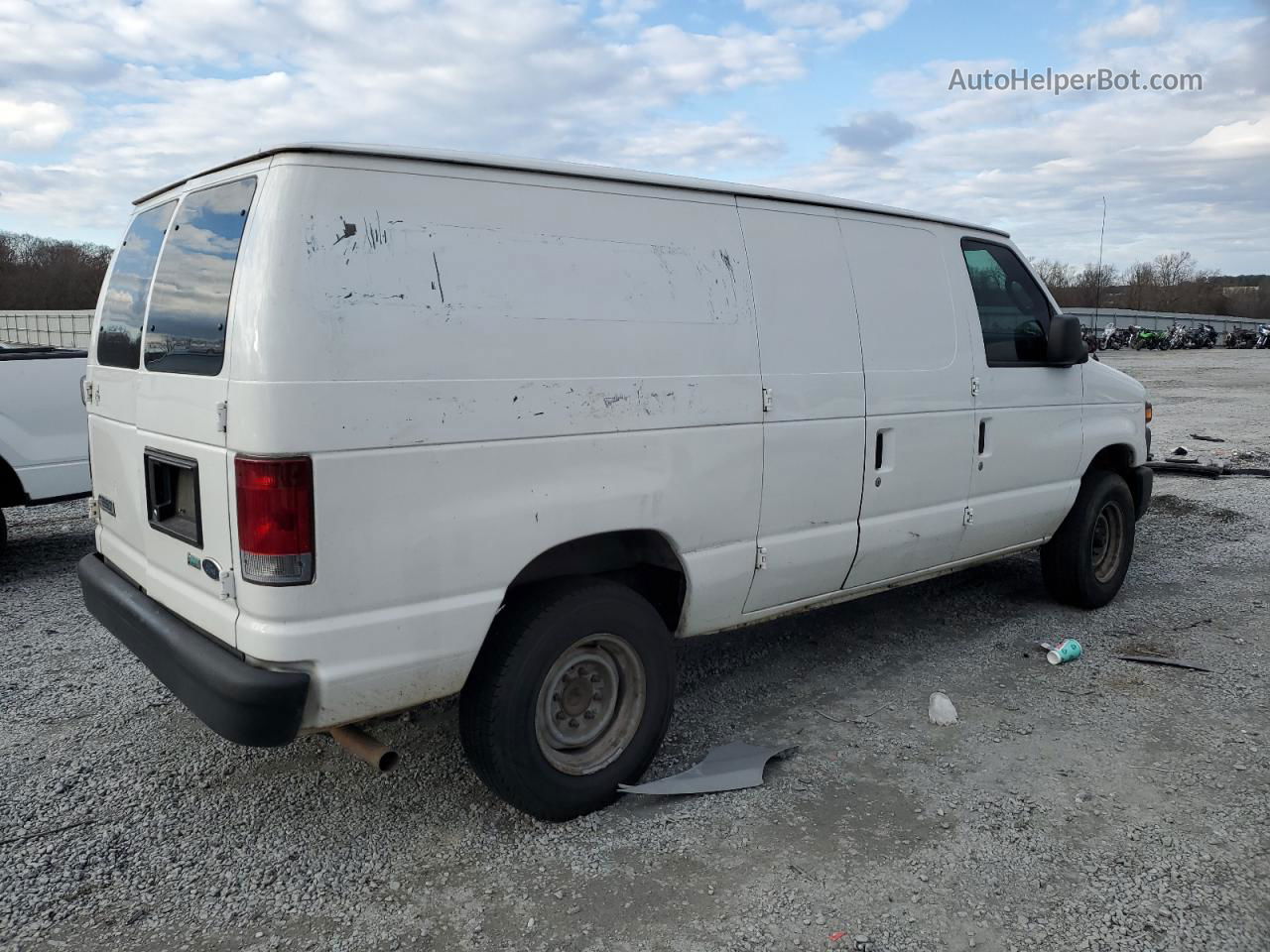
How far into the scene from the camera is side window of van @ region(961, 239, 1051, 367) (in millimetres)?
4938

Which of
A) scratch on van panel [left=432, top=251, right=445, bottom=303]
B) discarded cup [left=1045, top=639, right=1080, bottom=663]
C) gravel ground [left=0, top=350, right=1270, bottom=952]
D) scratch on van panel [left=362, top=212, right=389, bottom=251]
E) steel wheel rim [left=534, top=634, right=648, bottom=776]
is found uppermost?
scratch on van panel [left=362, top=212, right=389, bottom=251]

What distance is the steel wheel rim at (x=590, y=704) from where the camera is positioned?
332 cm

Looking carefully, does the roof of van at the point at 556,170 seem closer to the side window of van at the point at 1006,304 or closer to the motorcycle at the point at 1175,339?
the side window of van at the point at 1006,304

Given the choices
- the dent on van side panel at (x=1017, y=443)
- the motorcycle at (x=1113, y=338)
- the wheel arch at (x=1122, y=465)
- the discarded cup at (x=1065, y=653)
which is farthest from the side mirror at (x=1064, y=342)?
the motorcycle at (x=1113, y=338)

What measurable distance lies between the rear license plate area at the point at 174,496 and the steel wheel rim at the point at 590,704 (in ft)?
4.16

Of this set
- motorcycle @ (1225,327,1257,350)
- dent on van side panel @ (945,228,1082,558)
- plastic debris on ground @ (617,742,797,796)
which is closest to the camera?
plastic debris on ground @ (617,742,797,796)

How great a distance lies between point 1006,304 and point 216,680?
13.9ft

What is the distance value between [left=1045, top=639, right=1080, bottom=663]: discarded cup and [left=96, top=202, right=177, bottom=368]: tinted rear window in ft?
14.7

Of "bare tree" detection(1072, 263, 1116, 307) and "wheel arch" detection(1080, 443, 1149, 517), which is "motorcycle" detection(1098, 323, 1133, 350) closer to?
"bare tree" detection(1072, 263, 1116, 307)

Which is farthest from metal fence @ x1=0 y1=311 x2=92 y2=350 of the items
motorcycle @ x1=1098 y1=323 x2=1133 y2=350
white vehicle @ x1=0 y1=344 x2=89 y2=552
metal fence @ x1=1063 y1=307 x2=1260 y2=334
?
metal fence @ x1=1063 y1=307 x2=1260 y2=334

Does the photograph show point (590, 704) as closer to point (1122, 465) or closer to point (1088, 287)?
point (1122, 465)

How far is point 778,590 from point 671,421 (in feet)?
3.26

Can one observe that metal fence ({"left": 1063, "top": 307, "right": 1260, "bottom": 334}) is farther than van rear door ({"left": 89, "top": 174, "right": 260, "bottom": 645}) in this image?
Yes

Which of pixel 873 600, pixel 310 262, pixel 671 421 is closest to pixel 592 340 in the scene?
pixel 671 421
